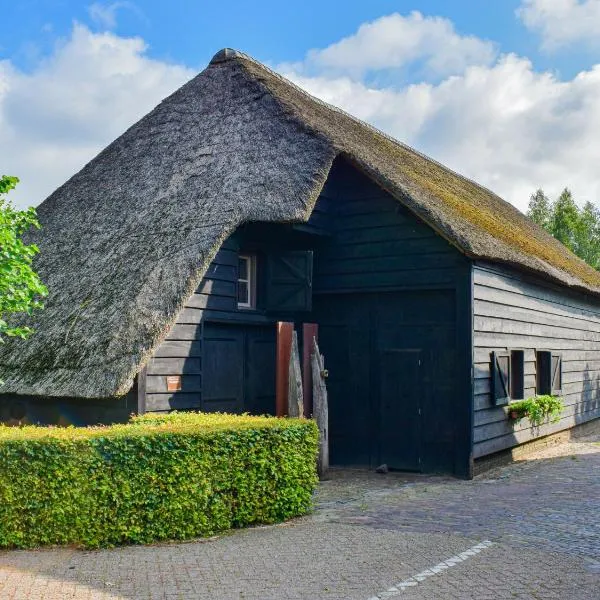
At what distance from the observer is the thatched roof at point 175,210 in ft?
34.7

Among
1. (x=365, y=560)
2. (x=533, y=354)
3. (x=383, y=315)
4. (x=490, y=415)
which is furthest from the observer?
(x=533, y=354)

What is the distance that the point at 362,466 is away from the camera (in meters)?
13.1

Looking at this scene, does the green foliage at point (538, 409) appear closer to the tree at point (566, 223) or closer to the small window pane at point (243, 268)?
the small window pane at point (243, 268)

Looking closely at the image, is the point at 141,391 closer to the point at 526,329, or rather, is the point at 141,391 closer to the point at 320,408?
the point at 320,408

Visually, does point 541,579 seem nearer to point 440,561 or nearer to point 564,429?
point 440,561

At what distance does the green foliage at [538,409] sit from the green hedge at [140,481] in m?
6.52

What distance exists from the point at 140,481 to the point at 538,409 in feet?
29.7

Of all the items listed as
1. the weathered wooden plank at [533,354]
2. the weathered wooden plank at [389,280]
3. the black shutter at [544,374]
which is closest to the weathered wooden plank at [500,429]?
the black shutter at [544,374]

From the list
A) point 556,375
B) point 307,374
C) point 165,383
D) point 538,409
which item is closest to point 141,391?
point 165,383

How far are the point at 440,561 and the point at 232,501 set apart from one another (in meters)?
2.32

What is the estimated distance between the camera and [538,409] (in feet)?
47.5

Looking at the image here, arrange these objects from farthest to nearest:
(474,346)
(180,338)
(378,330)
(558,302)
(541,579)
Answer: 1. (558,302)
2. (378,330)
3. (474,346)
4. (180,338)
5. (541,579)

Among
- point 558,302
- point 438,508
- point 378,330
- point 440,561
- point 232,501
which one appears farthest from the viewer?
point 558,302

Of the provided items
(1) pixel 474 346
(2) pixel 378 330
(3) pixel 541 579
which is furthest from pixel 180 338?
(3) pixel 541 579
